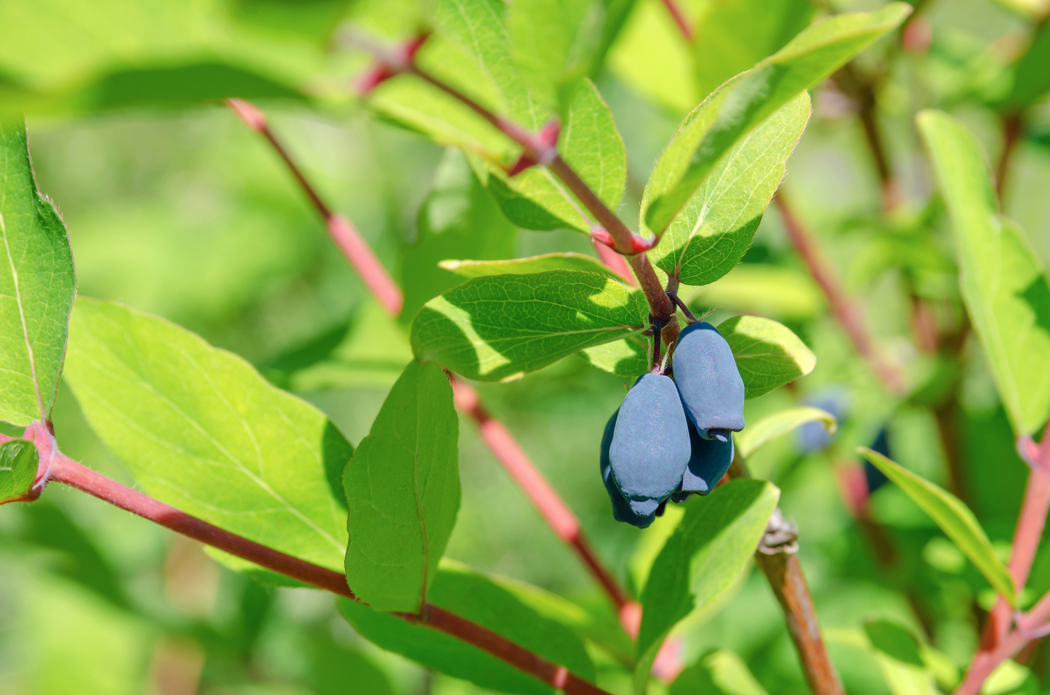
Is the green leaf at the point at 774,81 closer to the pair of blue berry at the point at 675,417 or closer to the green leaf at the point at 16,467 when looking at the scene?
the pair of blue berry at the point at 675,417

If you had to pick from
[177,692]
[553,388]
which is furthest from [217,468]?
[177,692]

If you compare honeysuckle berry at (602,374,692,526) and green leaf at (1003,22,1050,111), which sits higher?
green leaf at (1003,22,1050,111)

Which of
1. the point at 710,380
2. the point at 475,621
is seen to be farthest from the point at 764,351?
the point at 475,621

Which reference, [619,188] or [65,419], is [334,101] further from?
[65,419]

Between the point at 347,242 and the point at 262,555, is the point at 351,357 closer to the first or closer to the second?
the point at 347,242

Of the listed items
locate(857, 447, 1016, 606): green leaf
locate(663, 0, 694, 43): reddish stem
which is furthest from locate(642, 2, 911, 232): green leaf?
locate(663, 0, 694, 43): reddish stem

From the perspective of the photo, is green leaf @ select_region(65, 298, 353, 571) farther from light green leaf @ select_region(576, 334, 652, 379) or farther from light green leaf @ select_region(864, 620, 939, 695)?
light green leaf @ select_region(864, 620, 939, 695)
